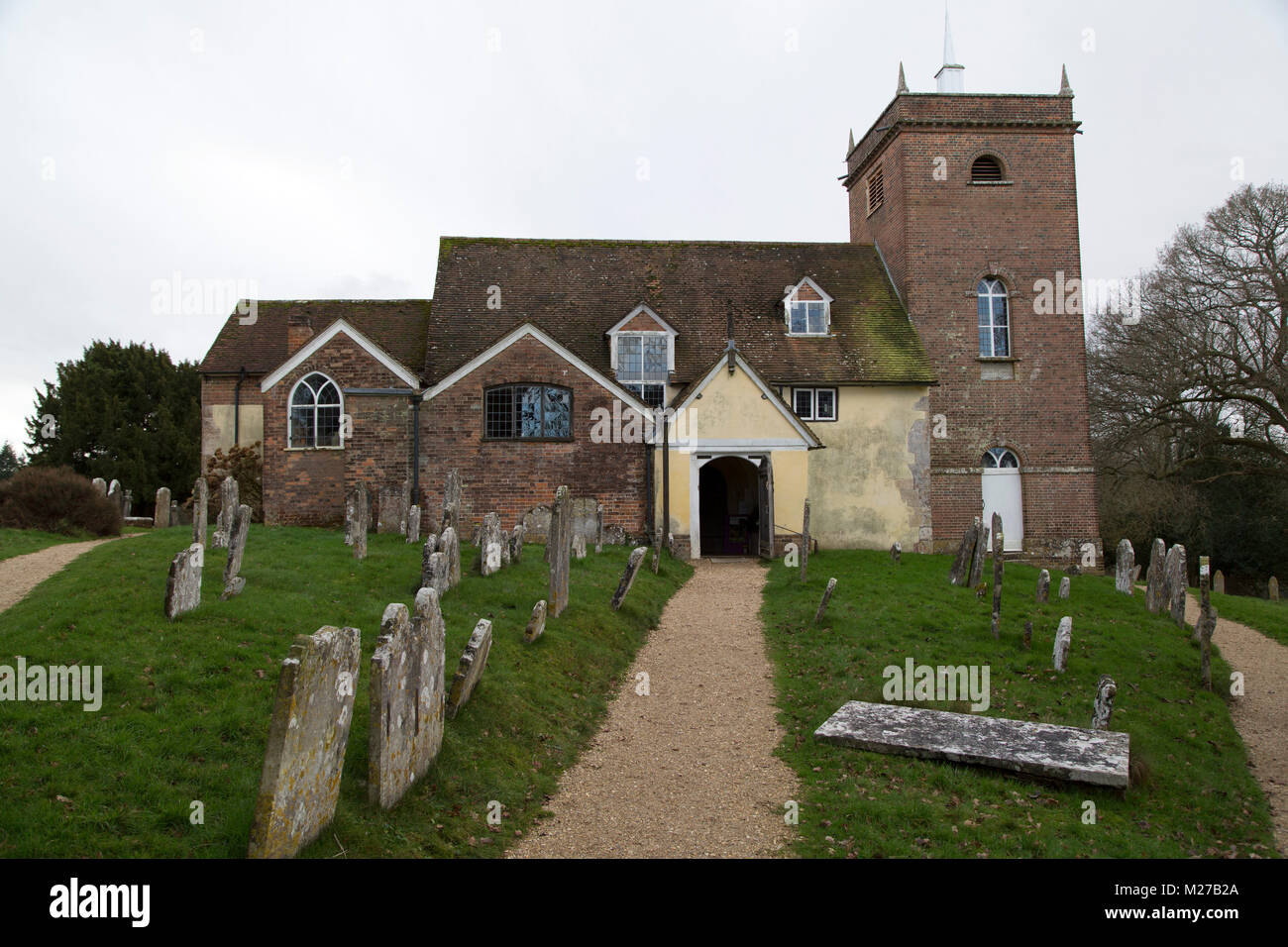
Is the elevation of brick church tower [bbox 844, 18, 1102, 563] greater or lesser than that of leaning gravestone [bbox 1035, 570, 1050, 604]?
greater

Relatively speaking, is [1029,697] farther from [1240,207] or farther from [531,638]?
[1240,207]

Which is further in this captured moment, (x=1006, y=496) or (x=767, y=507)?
(x=1006, y=496)

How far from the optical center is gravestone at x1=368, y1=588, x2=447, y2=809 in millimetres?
6770

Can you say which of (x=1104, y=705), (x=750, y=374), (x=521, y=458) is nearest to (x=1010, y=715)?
(x=1104, y=705)

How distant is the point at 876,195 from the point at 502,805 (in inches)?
1082

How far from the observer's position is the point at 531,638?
1161 cm

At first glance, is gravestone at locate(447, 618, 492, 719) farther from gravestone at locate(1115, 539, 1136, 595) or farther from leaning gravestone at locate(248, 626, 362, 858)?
gravestone at locate(1115, 539, 1136, 595)

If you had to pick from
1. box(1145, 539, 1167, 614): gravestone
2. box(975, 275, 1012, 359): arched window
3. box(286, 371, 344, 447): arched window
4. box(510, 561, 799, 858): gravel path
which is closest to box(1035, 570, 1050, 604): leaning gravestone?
box(1145, 539, 1167, 614): gravestone

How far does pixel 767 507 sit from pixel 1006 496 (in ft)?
29.9

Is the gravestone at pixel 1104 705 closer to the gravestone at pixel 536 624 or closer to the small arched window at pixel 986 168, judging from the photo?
the gravestone at pixel 536 624

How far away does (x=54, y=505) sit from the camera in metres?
22.0

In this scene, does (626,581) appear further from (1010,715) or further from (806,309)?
(806,309)

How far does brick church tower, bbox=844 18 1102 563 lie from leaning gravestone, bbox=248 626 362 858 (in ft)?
76.8

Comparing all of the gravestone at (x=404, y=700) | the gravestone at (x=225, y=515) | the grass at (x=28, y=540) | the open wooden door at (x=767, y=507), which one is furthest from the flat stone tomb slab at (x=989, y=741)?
the grass at (x=28, y=540)
